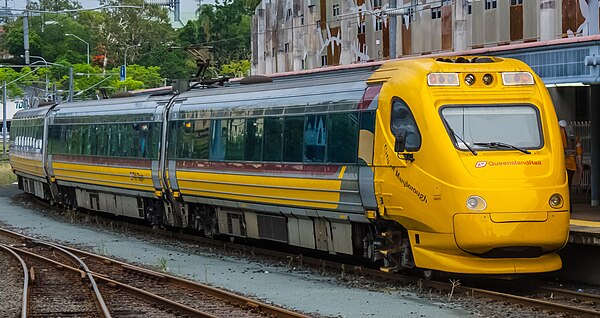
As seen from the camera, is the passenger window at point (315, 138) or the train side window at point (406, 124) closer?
the train side window at point (406, 124)

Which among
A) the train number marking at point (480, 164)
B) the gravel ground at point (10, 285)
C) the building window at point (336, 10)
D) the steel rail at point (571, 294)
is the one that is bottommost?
the gravel ground at point (10, 285)

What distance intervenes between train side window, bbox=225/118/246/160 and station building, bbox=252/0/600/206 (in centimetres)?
404

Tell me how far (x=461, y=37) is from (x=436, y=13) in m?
3.39

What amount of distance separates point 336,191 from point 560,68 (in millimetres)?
4216

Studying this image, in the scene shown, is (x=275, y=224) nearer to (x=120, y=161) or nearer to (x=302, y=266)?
(x=302, y=266)

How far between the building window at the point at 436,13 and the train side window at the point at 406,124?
91.7 ft

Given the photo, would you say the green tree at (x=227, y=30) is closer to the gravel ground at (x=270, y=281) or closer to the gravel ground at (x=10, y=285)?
the gravel ground at (x=270, y=281)

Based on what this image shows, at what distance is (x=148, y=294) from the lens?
1441cm

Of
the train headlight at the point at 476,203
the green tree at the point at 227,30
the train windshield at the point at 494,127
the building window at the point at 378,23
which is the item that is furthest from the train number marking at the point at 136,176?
the green tree at the point at 227,30

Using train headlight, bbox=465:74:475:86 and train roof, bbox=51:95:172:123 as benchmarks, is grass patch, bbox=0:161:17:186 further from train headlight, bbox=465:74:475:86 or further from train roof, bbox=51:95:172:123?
train headlight, bbox=465:74:475:86

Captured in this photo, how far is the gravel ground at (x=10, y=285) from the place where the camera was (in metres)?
13.7

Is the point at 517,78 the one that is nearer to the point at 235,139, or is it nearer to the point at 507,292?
the point at 507,292

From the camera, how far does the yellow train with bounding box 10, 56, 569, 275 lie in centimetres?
1386

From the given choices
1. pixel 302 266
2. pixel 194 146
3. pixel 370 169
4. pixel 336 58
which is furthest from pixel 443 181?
pixel 336 58
